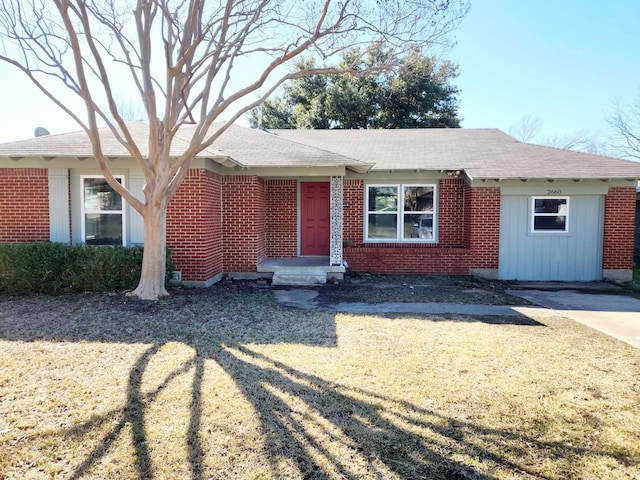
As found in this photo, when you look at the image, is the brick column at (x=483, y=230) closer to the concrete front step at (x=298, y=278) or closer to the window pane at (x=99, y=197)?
the concrete front step at (x=298, y=278)

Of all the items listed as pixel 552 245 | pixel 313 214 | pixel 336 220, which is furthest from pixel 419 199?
pixel 552 245

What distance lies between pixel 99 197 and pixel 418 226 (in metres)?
8.32

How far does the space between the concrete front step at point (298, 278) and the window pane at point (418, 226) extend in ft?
10.7

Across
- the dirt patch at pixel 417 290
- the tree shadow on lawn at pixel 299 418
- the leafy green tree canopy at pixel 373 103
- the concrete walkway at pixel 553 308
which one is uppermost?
the leafy green tree canopy at pixel 373 103

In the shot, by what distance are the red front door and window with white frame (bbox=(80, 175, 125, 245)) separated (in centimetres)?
498

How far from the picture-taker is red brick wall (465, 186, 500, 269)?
1116cm

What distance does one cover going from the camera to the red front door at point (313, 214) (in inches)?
492

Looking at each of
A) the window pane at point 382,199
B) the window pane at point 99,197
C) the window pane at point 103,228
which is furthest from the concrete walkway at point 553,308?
the window pane at point 99,197

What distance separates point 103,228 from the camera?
9.70m

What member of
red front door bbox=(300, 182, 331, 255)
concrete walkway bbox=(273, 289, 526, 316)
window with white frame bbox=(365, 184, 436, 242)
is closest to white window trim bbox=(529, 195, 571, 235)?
window with white frame bbox=(365, 184, 436, 242)

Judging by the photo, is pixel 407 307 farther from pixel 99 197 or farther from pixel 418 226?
pixel 99 197

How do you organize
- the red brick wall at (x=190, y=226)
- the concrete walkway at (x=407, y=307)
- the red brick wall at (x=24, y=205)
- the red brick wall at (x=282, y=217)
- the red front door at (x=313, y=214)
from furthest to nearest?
the red front door at (x=313, y=214), the red brick wall at (x=282, y=217), the red brick wall at (x=24, y=205), the red brick wall at (x=190, y=226), the concrete walkway at (x=407, y=307)

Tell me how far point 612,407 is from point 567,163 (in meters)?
9.25

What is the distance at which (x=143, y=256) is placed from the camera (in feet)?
26.4
